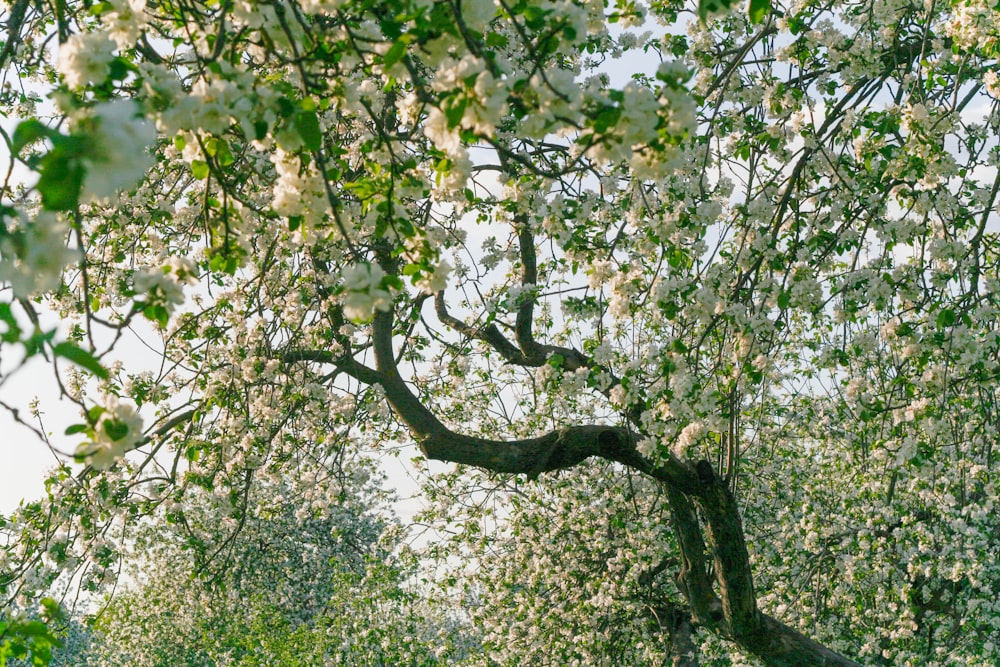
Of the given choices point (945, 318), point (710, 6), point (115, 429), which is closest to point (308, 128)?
point (115, 429)

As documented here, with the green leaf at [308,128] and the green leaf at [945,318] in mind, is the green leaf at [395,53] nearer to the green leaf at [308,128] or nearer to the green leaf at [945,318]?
the green leaf at [308,128]

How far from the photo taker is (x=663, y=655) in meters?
9.15

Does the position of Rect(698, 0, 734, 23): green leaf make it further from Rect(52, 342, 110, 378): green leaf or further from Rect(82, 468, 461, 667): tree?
Rect(82, 468, 461, 667): tree

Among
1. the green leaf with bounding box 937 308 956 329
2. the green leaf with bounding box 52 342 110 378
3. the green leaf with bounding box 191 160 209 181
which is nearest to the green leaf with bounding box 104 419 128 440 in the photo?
the green leaf with bounding box 52 342 110 378

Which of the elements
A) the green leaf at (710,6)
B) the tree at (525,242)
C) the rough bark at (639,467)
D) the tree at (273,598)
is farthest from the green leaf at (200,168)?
the rough bark at (639,467)

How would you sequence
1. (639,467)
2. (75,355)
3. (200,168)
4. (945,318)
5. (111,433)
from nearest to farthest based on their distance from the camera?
(75,355)
(111,433)
(200,168)
(945,318)
(639,467)

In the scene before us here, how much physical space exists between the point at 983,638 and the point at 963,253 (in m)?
6.40

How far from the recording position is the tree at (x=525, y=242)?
2.13 meters

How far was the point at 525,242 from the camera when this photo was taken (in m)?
6.41

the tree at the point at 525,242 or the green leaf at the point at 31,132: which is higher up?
the tree at the point at 525,242

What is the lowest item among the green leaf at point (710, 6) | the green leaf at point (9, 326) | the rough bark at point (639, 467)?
the green leaf at point (9, 326)

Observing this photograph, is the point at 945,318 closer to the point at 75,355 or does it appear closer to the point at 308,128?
the point at 308,128

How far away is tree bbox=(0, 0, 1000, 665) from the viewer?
2135mm

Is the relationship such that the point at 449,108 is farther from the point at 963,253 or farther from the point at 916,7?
the point at 916,7
